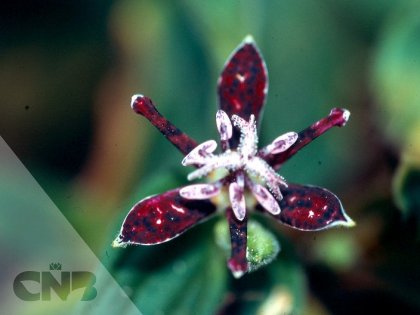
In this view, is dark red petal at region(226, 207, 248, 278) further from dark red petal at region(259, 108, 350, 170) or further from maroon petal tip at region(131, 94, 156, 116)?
maroon petal tip at region(131, 94, 156, 116)

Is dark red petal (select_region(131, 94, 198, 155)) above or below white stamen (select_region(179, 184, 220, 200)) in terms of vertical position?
above

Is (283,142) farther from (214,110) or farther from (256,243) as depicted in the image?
(214,110)

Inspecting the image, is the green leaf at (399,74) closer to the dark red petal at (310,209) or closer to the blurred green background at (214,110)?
the blurred green background at (214,110)

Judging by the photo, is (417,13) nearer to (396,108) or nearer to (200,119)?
(396,108)

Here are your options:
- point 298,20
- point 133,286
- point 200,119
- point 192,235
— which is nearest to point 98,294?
point 133,286

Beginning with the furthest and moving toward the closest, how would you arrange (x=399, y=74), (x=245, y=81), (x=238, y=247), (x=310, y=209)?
(x=399, y=74) < (x=245, y=81) < (x=310, y=209) < (x=238, y=247)

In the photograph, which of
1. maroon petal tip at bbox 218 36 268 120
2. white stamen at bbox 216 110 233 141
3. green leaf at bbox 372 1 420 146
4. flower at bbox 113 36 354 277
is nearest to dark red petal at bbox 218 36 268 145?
maroon petal tip at bbox 218 36 268 120

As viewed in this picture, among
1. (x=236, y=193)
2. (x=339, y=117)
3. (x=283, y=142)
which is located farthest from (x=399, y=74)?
(x=236, y=193)

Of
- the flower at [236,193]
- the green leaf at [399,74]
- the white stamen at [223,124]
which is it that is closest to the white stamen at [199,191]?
the flower at [236,193]
